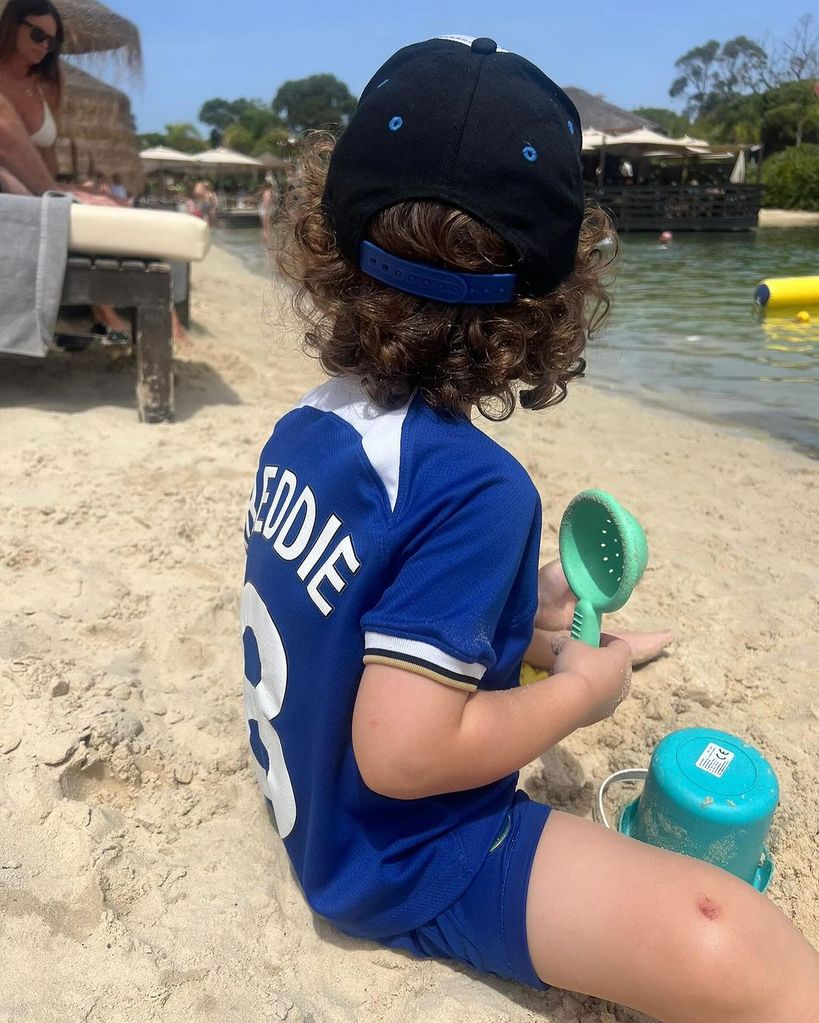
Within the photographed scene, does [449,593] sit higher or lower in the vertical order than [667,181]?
lower

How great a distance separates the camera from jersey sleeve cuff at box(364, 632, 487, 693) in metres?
0.90

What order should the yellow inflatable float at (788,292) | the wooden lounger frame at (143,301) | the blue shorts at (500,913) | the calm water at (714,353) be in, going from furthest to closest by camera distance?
the calm water at (714,353)
the yellow inflatable float at (788,292)
the wooden lounger frame at (143,301)
the blue shorts at (500,913)

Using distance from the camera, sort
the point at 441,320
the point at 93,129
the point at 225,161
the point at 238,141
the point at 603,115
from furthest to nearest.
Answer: the point at 238,141
the point at 603,115
the point at 225,161
the point at 93,129
the point at 441,320

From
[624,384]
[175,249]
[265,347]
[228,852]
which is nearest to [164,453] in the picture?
[175,249]

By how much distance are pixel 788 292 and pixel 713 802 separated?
2646 millimetres

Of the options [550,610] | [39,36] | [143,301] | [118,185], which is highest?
A: [39,36]

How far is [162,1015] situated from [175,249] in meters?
2.79

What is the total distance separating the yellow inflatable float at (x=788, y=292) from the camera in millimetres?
3287

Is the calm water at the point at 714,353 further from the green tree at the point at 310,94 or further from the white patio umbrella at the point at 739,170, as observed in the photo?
the green tree at the point at 310,94

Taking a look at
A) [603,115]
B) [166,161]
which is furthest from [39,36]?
[603,115]

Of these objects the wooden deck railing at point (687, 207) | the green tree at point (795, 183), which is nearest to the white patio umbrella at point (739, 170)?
the green tree at point (795, 183)

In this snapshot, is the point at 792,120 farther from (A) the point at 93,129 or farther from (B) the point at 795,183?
(A) the point at 93,129

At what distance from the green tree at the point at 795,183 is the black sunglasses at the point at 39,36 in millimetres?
29041

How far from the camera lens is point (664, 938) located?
37.7 inches
